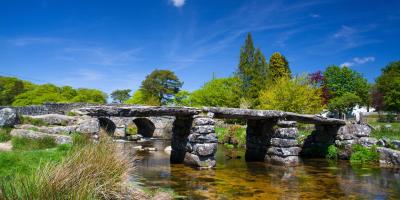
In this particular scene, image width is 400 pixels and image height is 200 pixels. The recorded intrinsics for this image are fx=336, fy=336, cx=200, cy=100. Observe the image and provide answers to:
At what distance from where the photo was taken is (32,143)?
456 inches

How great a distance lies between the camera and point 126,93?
311 feet

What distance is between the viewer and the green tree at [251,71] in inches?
1837

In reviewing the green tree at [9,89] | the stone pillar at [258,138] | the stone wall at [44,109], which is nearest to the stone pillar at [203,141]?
the stone pillar at [258,138]

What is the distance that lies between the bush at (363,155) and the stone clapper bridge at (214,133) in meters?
1.76

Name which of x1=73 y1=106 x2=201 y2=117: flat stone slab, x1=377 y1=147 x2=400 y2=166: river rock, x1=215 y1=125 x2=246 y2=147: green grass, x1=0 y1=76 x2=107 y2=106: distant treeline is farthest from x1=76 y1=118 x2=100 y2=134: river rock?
x1=0 y1=76 x2=107 y2=106: distant treeline

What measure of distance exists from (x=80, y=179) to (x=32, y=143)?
7254 mm

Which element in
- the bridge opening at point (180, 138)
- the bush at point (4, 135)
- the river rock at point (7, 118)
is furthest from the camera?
the bridge opening at point (180, 138)

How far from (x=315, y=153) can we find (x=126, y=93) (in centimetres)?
7906

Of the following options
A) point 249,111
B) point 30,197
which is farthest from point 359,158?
point 30,197

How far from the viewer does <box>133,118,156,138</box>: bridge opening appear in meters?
42.0

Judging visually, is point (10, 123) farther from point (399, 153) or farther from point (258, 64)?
point (258, 64)

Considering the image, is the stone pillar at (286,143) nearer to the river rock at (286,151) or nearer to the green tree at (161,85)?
the river rock at (286,151)

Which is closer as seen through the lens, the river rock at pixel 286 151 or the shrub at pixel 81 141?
the shrub at pixel 81 141

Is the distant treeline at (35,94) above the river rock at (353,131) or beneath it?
above
